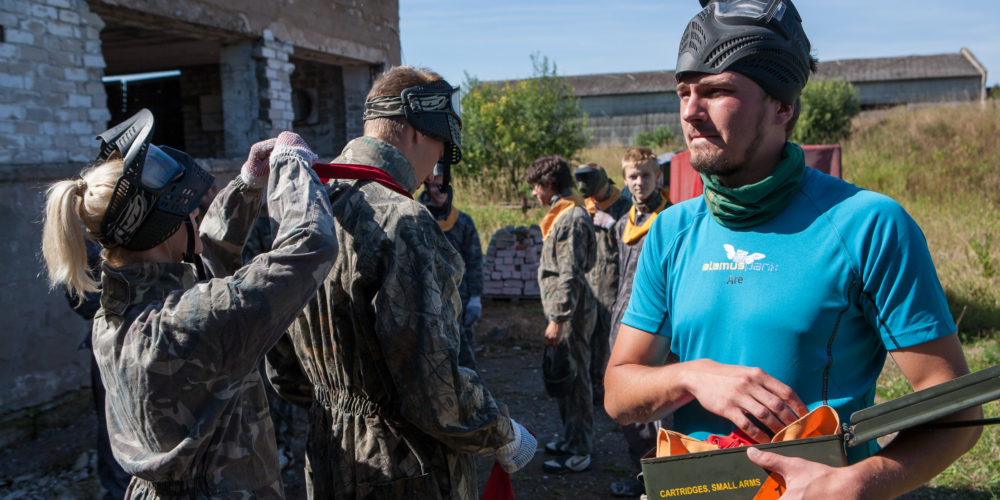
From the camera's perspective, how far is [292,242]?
1.64 meters

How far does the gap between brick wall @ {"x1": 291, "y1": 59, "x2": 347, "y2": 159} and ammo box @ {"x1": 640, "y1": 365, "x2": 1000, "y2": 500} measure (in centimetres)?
1030

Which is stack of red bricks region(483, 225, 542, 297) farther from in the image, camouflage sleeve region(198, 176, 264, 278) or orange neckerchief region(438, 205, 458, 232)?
camouflage sleeve region(198, 176, 264, 278)

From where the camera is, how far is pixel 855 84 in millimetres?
29688

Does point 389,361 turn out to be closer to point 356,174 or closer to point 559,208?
point 356,174

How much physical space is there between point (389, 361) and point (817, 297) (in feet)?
3.84

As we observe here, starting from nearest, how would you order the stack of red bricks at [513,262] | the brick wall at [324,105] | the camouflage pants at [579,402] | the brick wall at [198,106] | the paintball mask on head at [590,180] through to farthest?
the camouflage pants at [579,402] → the paintball mask on head at [590,180] → the stack of red bricks at [513,262] → the brick wall at [324,105] → the brick wall at [198,106]

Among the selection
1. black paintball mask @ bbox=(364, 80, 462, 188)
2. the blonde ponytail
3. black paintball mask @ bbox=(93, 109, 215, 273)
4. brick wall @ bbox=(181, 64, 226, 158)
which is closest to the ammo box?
black paintball mask @ bbox=(364, 80, 462, 188)

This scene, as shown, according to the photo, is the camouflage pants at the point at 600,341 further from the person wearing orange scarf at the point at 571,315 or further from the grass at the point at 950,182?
the grass at the point at 950,182

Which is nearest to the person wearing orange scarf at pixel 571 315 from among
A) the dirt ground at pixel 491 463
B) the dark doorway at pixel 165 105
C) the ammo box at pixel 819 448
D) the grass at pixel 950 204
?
the dirt ground at pixel 491 463

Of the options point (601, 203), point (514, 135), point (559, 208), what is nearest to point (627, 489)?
point (559, 208)

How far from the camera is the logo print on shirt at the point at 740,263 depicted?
4.73 ft

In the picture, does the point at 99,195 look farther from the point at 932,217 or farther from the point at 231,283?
the point at 932,217

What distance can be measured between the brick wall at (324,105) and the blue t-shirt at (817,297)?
1005cm

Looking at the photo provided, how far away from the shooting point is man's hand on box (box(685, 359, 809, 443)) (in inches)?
48.7
